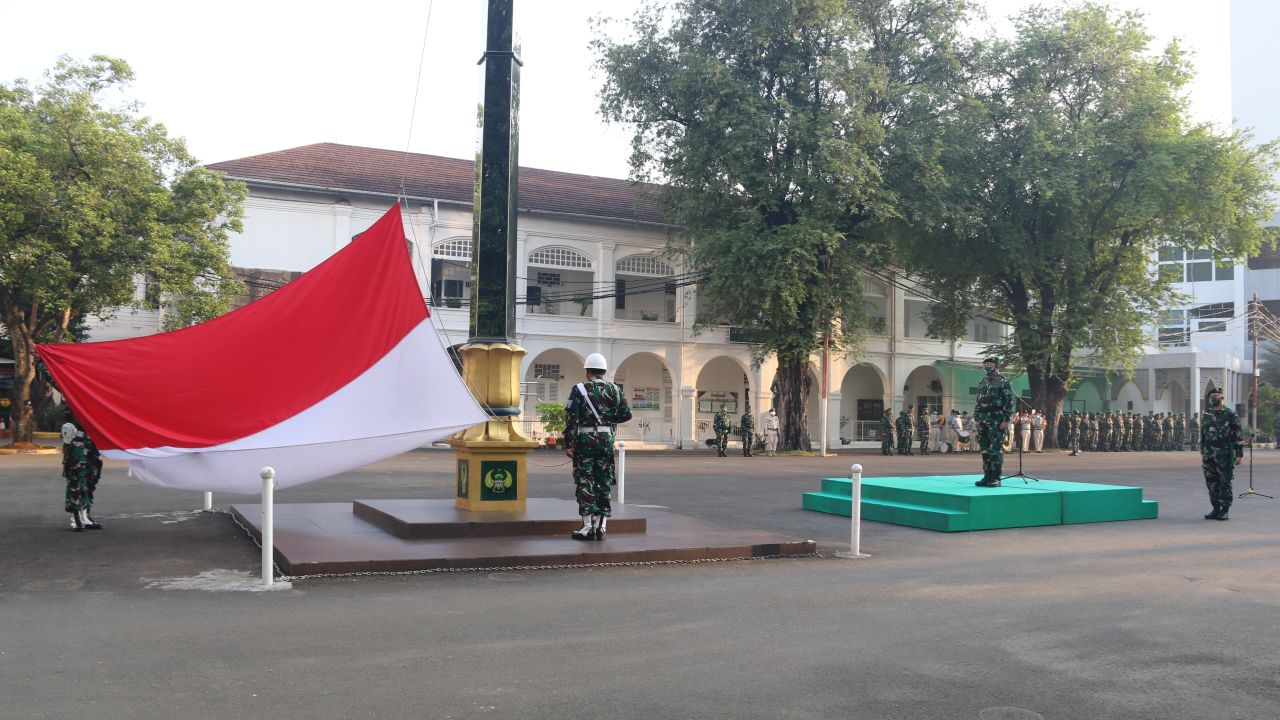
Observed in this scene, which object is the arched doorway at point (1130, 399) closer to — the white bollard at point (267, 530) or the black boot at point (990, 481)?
the black boot at point (990, 481)

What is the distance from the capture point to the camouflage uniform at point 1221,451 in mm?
13703

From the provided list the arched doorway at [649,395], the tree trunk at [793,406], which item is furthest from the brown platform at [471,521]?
the arched doorway at [649,395]

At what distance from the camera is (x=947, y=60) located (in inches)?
1231

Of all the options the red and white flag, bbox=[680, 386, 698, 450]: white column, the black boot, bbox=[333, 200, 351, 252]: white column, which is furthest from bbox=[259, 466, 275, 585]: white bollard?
bbox=[680, 386, 698, 450]: white column

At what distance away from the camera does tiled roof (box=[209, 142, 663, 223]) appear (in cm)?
3284

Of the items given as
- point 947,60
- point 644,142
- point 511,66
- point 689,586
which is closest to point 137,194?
point 644,142

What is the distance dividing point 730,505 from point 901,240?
73.3 ft

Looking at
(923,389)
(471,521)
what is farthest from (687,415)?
(471,521)

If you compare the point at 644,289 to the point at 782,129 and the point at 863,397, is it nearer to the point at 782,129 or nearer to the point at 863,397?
the point at 782,129

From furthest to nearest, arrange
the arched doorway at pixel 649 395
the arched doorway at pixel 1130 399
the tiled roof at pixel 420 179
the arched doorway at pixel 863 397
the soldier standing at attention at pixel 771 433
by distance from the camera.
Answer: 1. the arched doorway at pixel 1130 399
2. the arched doorway at pixel 863 397
3. the arched doorway at pixel 649 395
4. the tiled roof at pixel 420 179
5. the soldier standing at attention at pixel 771 433

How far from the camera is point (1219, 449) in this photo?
1374cm

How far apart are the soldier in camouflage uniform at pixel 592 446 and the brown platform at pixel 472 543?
0.29 m

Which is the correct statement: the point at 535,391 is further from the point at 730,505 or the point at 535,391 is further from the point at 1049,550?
the point at 1049,550

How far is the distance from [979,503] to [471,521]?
A: 258 inches
